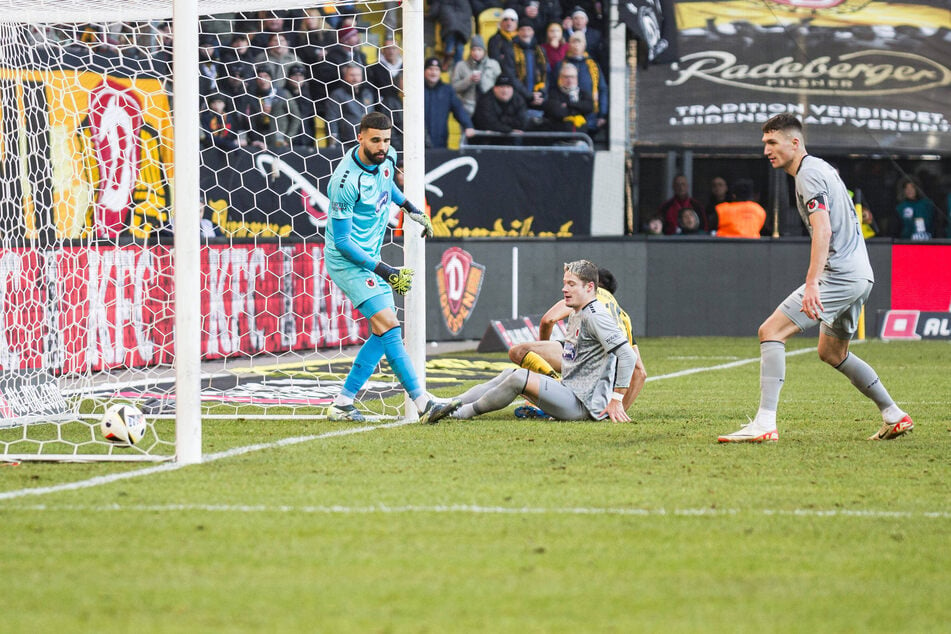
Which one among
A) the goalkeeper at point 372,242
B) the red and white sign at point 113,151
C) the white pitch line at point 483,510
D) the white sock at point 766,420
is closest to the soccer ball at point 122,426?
the white pitch line at point 483,510

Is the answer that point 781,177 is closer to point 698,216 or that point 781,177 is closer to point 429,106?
point 698,216

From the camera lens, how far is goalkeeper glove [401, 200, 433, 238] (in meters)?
8.52

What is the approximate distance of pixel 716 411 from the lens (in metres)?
9.52

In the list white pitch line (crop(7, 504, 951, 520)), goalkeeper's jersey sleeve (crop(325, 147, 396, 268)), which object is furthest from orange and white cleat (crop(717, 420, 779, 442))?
goalkeeper's jersey sleeve (crop(325, 147, 396, 268))

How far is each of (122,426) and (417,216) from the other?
2.41 m

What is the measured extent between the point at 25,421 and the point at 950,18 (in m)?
16.9

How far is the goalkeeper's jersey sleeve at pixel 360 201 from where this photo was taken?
8.41 meters

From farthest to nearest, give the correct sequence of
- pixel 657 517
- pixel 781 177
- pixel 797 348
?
pixel 781 177 → pixel 797 348 → pixel 657 517

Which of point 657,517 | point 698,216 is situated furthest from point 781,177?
point 657,517

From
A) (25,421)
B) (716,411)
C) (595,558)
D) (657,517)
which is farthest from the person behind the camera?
(716,411)

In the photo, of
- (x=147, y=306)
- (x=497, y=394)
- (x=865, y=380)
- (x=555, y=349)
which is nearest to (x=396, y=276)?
(x=497, y=394)

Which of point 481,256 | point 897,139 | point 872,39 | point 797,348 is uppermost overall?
point 872,39

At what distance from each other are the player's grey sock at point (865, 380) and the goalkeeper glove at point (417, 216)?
103 inches

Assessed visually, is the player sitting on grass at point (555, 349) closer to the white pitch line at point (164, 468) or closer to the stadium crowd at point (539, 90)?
the white pitch line at point (164, 468)
